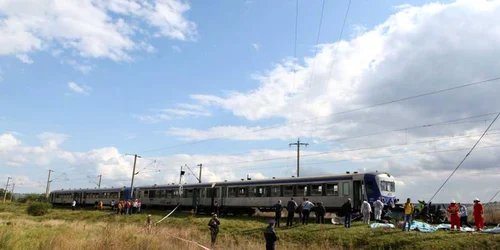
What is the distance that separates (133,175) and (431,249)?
3922 centimetres

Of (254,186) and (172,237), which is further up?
(254,186)

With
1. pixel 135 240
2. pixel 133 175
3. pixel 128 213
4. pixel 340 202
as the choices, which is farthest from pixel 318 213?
pixel 133 175

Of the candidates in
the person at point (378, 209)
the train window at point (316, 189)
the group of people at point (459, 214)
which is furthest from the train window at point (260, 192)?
the group of people at point (459, 214)

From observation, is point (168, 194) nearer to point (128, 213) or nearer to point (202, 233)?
point (128, 213)

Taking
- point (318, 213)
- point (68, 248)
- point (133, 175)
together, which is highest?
point (133, 175)

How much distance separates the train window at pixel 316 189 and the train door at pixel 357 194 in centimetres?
230

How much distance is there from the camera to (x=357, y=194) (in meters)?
25.0

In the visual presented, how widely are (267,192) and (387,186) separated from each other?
8.47 m

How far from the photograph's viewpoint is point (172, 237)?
20.6 m

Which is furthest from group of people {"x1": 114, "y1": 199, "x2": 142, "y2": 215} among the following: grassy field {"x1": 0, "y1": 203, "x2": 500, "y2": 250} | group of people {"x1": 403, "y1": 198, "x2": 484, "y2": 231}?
group of people {"x1": 403, "y1": 198, "x2": 484, "y2": 231}

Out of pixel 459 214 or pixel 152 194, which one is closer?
pixel 459 214

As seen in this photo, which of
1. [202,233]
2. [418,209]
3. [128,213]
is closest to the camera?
[418,209]

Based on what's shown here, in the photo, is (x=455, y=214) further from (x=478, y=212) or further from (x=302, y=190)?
(x=302, y=190)

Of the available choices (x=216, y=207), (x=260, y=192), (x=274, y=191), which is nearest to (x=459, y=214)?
(x=274, y=191)
